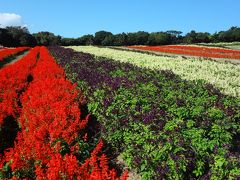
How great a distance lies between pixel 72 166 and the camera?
574 cm

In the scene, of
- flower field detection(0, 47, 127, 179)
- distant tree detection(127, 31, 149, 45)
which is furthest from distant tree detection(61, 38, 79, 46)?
flower field detection(0, 47, 127, 179)

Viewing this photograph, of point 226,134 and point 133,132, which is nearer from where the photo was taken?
point 226,134

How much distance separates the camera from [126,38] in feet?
316

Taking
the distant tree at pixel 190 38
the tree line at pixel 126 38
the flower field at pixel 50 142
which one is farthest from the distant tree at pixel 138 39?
the flower field at pixel 50 142

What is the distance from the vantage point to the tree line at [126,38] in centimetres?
8969

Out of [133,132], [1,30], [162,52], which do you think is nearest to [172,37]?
[1,30]

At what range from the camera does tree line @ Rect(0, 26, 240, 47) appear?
89688 mm

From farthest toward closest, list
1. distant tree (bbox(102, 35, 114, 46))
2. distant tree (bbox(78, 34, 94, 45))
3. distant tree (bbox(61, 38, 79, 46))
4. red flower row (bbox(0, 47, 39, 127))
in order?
1. distant tree (bbox(61, 38, 79, 46))
2. distant tree (bbox(78, 34, 94, 45))
3. distant tree (bbox(102, 35, 114, 46))
4. red flower row (bbox(0, 47, 39, 127))

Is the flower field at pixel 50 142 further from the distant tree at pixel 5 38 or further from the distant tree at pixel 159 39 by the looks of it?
the distant tree at pixel 5 38

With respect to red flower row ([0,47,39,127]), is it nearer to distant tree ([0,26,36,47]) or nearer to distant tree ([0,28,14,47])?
distant tree ([0,28,14,47])

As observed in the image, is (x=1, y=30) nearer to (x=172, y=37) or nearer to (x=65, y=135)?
(x=172, y=37)

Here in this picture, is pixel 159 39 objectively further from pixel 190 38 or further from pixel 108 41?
pixel 108 41

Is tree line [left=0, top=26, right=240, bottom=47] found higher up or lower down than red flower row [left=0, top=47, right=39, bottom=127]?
lower down

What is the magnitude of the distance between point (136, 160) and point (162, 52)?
133 feet
